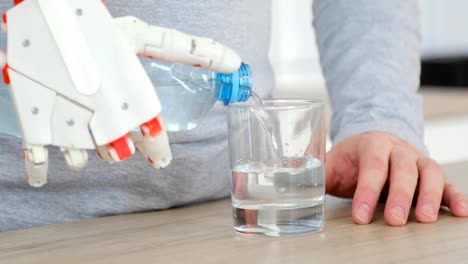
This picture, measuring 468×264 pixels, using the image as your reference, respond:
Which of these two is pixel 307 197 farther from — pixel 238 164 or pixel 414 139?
pixel 414 139

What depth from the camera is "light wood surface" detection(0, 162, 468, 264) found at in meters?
0.71

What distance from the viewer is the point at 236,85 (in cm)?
77

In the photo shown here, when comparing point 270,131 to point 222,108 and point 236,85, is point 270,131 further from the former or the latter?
point 222,108

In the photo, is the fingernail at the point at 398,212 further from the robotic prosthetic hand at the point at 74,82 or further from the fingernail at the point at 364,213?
the robotic prosthetic hand at the point at 74,82

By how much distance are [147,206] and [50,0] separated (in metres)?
0.41

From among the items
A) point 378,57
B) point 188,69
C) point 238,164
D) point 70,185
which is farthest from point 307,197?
point 378,57

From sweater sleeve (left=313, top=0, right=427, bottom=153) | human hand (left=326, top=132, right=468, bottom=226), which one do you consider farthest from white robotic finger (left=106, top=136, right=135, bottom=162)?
sweater sleeve (left=313, top=0, right=427, bottom=153)

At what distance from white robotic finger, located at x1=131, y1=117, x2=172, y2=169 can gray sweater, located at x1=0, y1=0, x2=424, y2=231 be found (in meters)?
0.29

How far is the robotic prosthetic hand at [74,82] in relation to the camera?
24.7 inches

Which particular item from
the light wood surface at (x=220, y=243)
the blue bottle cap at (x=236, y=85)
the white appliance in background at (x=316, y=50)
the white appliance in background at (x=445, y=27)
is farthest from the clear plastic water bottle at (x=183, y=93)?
the white appliance in background at (x=445, y=27)

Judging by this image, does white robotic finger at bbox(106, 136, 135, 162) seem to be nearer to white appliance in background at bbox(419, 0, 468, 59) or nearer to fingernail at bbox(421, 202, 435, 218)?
fingernail at bbox(421, 202, 435, 218)

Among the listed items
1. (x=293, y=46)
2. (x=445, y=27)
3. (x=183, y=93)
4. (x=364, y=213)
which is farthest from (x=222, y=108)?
(x=445, y=27)

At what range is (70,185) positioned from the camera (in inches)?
38.2

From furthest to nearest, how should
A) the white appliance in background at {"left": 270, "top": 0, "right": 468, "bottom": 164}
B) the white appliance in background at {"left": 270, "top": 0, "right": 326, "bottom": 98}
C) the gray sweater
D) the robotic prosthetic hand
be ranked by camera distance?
the white appliance in background at {"left": 270, "top": 0, "right": 326, "bottom": 98} → the white appliance in background at {"left": 270, "top": 0, "right": 468, "bottom": 164} → the gray sweater → the robotic prosthetic hand
